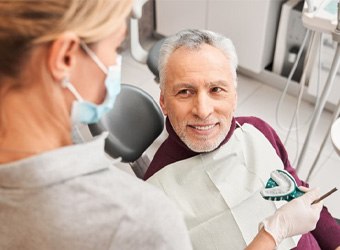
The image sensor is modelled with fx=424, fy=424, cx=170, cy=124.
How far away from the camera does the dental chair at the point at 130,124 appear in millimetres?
1476

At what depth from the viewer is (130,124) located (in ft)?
4.93

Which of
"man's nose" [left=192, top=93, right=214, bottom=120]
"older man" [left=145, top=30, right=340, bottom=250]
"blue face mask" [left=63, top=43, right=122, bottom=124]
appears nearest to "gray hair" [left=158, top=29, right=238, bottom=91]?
"older man" [left=145, top=30, right=340, bottom=250]

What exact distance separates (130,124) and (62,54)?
0.92m

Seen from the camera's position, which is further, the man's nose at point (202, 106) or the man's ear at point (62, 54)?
the man's nose at point (202, 106)

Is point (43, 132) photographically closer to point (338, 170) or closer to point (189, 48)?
point (189, 48)

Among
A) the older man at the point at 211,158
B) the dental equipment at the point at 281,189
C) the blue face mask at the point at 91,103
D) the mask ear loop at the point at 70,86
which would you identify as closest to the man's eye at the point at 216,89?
the older man at the point at 211,158

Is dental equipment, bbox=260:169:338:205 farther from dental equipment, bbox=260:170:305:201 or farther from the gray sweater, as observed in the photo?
the gray sweater

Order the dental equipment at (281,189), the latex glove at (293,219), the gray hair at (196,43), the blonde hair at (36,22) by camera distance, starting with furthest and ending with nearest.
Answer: the gray hair at (196,43)
the dental equipment at (281,189)
the latex glove at (293,219)
the blonde hair at (36,22)

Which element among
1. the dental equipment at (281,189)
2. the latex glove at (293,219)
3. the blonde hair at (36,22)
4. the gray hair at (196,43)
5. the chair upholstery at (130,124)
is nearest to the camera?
the blonde hair at (36,22)

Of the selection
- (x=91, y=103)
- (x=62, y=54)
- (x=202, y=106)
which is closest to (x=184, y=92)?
(x=202, y=106)

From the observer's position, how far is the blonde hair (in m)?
0.57

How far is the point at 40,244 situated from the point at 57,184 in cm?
10

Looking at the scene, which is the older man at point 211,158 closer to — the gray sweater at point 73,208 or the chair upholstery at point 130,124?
the chair upholstery at point 130,124

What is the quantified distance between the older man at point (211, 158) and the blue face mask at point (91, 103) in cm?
53
